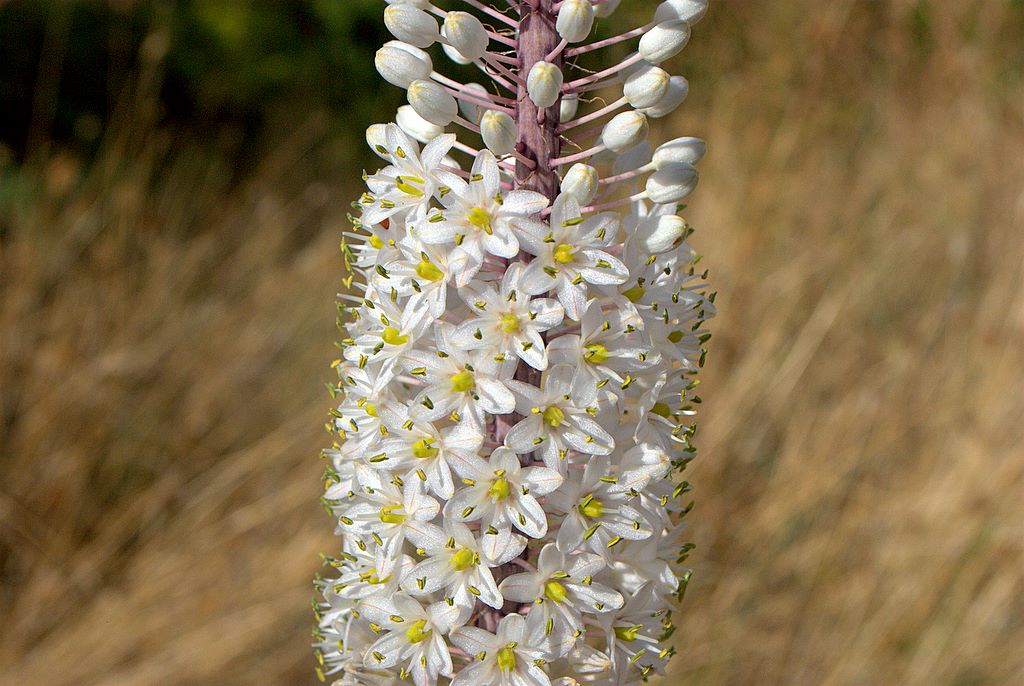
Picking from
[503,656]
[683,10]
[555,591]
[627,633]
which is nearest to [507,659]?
[503,656]

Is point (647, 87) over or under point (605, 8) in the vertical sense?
under

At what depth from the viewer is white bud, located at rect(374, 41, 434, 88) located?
1648 millimetres

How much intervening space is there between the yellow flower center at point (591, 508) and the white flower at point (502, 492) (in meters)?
0.07

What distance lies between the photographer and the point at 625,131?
1607 millimetres

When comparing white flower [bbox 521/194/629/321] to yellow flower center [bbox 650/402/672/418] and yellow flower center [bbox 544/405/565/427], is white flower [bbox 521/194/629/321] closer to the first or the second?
yellow flower center [bbox 544/405/565/427]

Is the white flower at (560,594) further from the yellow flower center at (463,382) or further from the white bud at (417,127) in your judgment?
the white bud at (417,127)

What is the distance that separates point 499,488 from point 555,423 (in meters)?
0.14

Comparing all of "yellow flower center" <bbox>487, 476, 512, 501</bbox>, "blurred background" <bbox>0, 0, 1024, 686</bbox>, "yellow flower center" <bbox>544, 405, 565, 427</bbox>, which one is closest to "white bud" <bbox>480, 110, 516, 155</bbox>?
"yellow flower center" <bbox>544, 405, 565, 427</bbox>

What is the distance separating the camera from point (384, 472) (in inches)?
63.2

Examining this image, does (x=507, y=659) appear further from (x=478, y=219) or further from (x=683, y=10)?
(x=683, y=10)

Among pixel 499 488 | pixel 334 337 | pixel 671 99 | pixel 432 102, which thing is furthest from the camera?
pixel 334 337

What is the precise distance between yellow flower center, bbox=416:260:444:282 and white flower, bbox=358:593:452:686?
56cm

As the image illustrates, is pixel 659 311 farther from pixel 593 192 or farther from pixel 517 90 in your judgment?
pixel 517 90

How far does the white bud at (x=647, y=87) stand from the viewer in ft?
5.30
